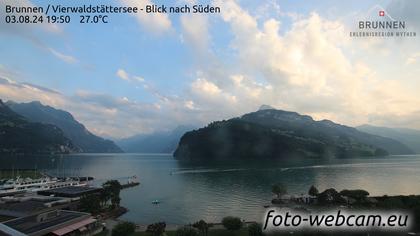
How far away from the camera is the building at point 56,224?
151ft

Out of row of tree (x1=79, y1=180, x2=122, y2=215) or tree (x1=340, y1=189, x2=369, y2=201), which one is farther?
tree (x1=340, y1=189, x2=369, y2=201)

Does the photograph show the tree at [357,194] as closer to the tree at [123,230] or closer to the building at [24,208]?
the tree at [123,230]

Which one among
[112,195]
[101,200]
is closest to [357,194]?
[112,195]

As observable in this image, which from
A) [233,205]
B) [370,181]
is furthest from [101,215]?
[370,181]

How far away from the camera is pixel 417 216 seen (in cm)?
4600

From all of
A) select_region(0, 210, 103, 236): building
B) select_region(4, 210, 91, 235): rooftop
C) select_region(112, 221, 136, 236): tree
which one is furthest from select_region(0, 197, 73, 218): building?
select_region(112, 221, 136, 236): tree

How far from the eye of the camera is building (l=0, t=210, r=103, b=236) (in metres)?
45.9

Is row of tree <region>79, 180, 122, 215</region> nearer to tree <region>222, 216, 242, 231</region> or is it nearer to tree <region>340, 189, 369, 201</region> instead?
tree <region>222, 216, 242, 231</region>

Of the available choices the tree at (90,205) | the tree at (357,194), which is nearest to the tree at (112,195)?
the tree at (90,205)

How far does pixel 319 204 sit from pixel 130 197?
2167 inches

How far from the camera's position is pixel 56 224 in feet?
159

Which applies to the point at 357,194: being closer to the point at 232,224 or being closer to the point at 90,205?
the point at 232,224

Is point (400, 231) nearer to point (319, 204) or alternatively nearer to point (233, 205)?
point (319, 204)

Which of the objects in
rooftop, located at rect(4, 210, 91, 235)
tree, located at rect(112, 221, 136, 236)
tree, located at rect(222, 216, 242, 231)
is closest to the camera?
tree, located at rect(112, 221, 136, 236)
